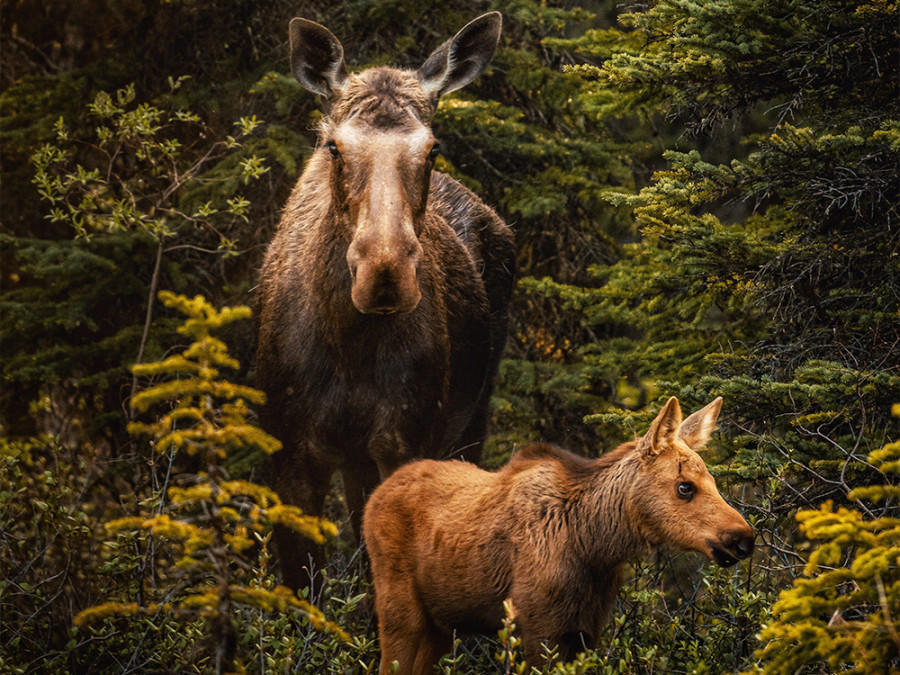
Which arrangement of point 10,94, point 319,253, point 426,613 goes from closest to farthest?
1. point 426,613
2. point 319,253
3. point 10,94

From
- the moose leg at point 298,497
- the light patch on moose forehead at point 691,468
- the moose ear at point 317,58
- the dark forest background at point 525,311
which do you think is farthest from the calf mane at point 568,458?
the moose ear at point 317,58

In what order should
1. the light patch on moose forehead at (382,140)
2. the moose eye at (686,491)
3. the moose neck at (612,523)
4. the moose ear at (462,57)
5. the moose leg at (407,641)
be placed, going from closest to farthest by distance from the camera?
the moose eye at (686,491) → the moose neck at (612,523) → the moose leg at (407,641) → the light patch on moose forehead at (382,140) → the moose ear at (462,57)

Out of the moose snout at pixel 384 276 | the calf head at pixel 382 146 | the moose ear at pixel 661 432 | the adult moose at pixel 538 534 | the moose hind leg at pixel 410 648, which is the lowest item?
A: the moose hind leg at pixel 410 648

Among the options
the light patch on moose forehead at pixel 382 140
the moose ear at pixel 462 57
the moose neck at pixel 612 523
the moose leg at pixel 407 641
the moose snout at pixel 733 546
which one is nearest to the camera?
the moose snout at pixel 733 546

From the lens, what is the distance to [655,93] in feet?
20.4

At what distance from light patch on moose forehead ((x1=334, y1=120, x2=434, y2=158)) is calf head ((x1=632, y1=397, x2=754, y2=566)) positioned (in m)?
2.23

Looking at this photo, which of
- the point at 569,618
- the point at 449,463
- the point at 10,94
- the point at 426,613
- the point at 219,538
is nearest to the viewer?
the point at 219,538

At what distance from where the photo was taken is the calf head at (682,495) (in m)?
3.85

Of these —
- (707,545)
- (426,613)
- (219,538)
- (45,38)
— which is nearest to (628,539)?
(707,545)

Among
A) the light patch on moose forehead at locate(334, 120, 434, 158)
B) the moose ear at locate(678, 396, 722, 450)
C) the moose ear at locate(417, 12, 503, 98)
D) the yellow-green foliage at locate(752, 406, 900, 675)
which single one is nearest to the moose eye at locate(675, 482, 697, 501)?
the moose ear at locate(678, 396, 722, 450)

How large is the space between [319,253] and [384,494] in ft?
5.95

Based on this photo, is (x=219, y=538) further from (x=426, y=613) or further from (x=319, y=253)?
(x=319, y=253)

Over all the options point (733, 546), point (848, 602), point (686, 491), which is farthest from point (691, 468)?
point (848, 602)

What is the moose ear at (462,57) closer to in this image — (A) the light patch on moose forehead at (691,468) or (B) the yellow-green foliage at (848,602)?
(A) the light patch on moose forehead at (691,468)
